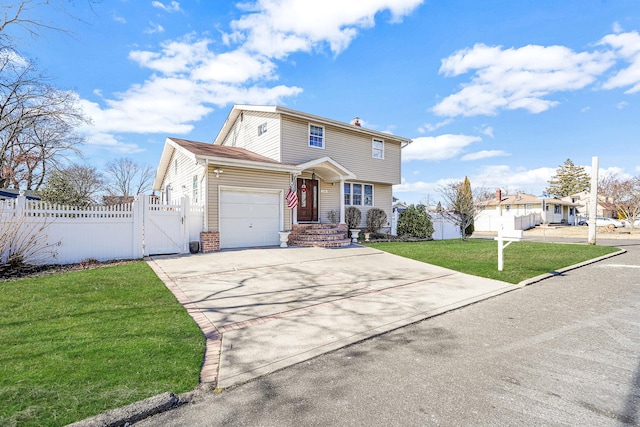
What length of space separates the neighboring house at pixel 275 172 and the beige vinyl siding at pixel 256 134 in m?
0.05

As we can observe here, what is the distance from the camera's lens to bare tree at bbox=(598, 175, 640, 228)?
2675 cm

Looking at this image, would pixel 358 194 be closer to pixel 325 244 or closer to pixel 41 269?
pixel 325 244

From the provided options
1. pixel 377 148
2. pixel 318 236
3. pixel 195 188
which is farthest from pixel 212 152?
pixel 377 148

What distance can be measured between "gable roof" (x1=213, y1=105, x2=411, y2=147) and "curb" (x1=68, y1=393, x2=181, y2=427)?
1280cm

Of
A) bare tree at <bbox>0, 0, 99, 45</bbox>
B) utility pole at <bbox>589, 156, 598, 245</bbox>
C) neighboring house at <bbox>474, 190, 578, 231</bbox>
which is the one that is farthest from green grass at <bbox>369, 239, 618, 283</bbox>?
neighboring house at <bbox>474, 190, 578, 231</bbox>

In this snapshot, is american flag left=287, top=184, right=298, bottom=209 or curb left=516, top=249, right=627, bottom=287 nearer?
curb left=516, top=249, right=627, bottom=287

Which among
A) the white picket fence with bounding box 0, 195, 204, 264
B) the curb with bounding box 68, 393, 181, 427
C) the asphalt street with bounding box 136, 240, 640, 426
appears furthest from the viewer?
the white picket fence with bounding box 0, 195, 204, 264

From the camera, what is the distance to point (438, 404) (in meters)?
2.50

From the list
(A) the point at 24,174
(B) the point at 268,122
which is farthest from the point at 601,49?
(A) the point at 24,174

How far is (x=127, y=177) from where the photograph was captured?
39.0 meters

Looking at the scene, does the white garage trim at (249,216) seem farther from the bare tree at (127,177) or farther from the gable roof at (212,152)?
the bare tree at (127,177)

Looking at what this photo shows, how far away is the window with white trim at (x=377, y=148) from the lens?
1795 centimetres

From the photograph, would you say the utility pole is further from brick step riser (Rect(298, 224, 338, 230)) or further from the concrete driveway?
brick step riser (Rect(298, 224, 338, 230))

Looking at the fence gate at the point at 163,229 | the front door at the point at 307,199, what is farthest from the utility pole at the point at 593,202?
the fence gate at the point at 163,229
